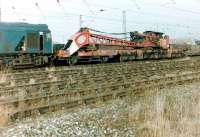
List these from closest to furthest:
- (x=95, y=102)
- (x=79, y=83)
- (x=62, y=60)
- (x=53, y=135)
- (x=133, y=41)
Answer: (x=53, y=135) → (x=95, y=102) → (x=79, y=83) → (x=62, y=60) → (x=133, y=41)

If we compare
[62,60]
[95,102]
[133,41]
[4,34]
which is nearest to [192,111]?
[95,102]

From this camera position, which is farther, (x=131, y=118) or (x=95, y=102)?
(x=95, y=102)

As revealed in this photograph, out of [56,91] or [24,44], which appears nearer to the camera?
[56,91]

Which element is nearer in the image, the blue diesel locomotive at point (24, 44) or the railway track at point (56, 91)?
the railway track at point (56, 91)

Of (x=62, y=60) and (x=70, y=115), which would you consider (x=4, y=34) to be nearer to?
(x=62, y=60)

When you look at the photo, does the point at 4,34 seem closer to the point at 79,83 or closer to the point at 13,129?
the point at 79,83

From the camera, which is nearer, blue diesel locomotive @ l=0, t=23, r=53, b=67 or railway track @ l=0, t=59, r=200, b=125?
railway track @ l=0, t=59, r=200, b=125

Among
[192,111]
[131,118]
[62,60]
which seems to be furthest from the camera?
[62,60]

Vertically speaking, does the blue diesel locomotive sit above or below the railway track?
above

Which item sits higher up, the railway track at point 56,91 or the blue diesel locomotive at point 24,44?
the blue diesel locomotive at point 24,44

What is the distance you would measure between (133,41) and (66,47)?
8.69 meters

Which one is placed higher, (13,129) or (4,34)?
(4,34)

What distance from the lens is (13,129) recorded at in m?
8.60

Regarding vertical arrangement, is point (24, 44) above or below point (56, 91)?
above
